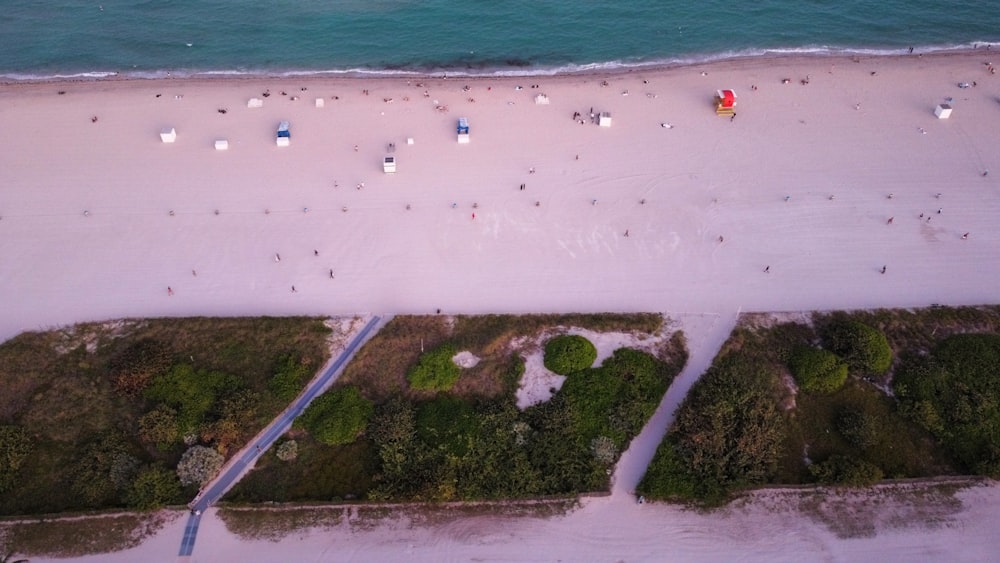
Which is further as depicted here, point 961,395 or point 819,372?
point 819,372

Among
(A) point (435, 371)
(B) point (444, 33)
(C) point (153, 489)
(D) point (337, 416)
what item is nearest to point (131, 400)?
(C) point (153, 489)

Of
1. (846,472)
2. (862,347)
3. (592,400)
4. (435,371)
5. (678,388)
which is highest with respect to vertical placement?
(862,347)

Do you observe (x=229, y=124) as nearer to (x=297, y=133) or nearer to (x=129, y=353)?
(x=297, y=133)

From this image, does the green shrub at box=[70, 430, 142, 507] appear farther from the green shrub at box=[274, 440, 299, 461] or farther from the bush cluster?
the bush cluster

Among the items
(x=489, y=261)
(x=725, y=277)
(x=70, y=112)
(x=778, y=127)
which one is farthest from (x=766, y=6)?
(x=70, y=112)

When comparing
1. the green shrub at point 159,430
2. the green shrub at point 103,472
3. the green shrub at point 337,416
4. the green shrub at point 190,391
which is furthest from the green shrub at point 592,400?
the green shrub at point 103,472

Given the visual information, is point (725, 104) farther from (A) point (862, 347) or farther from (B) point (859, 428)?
(B) point (859, 428)
